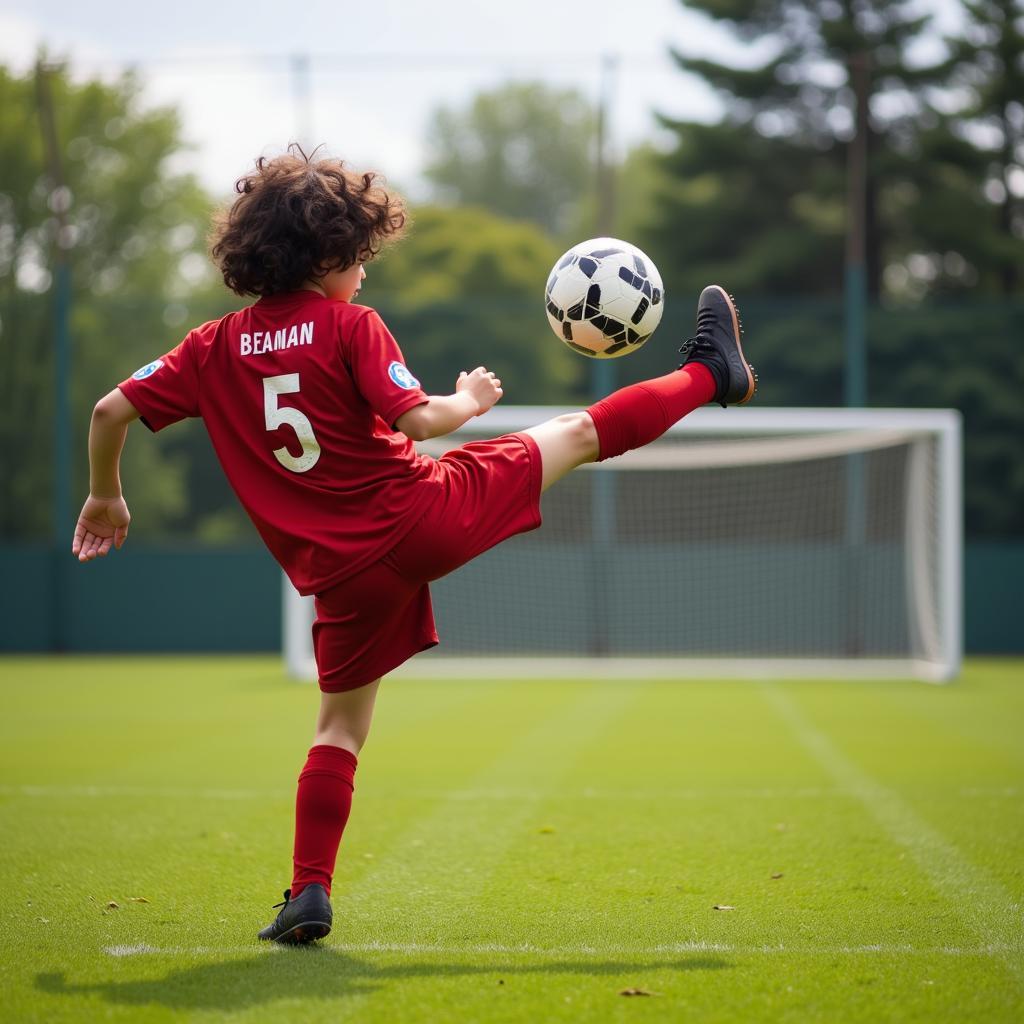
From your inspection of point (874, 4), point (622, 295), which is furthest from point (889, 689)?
point (874, 4)

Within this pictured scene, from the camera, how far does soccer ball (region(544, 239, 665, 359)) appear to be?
4.30 metres

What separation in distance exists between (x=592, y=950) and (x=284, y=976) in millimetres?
770

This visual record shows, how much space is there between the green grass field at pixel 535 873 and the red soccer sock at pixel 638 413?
131 cm

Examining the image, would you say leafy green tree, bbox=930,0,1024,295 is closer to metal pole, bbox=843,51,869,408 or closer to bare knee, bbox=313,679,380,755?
metal pole, bbox=843,51,869,408

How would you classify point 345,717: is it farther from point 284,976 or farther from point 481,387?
point 481,387

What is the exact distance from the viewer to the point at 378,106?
76.3 ft

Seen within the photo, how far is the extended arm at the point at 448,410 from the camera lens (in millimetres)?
3223

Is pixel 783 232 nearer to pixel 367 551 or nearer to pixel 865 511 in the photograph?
pixel 865 511

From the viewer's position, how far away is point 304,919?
3338 mm

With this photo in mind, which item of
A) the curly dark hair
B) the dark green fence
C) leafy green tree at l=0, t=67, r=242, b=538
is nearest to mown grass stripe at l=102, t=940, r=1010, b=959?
the curly dark hair

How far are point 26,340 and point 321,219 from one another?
53.5 ft

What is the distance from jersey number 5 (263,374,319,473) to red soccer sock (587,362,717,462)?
30.2 inches

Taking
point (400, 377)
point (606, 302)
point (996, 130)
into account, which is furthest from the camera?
point (996, 130)

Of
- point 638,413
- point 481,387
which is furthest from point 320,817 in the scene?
point 638,413
